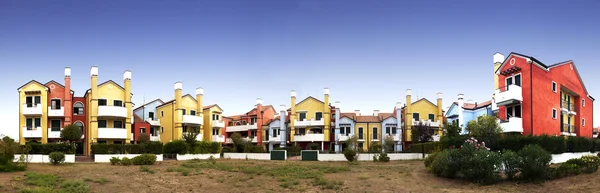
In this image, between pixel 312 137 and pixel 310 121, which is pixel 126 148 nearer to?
pixel 312 137

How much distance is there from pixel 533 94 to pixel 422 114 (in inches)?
1327

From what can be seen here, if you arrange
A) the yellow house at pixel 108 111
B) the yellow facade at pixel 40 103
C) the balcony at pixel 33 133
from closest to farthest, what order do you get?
1. the balcony at pixel 33 133
2. the yellow facade at pixel 40 103
3. the yellow house at pixel 108 111

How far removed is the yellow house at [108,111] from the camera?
60406 millimetres

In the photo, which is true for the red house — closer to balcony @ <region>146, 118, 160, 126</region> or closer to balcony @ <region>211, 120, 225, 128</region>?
balcony @ <region>211, 120, 225, 128</region>

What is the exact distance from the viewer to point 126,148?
173ft

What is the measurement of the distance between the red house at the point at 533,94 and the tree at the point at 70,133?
150 feet

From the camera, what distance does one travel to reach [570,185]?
88.7 feet

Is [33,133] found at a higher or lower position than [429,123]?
lower

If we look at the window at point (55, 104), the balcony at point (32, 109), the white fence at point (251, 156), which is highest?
the window at point (55, 104)

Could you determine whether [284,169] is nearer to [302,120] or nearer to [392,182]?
[392,182]

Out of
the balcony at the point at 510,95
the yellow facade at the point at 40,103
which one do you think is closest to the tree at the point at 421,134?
the balcony at the point at 510,95

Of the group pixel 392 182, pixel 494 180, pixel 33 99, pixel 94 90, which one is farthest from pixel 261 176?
pixel 33 99

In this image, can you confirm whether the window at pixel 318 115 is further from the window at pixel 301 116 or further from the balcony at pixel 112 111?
the balcony at pixel 112 111

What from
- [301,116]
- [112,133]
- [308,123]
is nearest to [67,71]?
[112,133]
